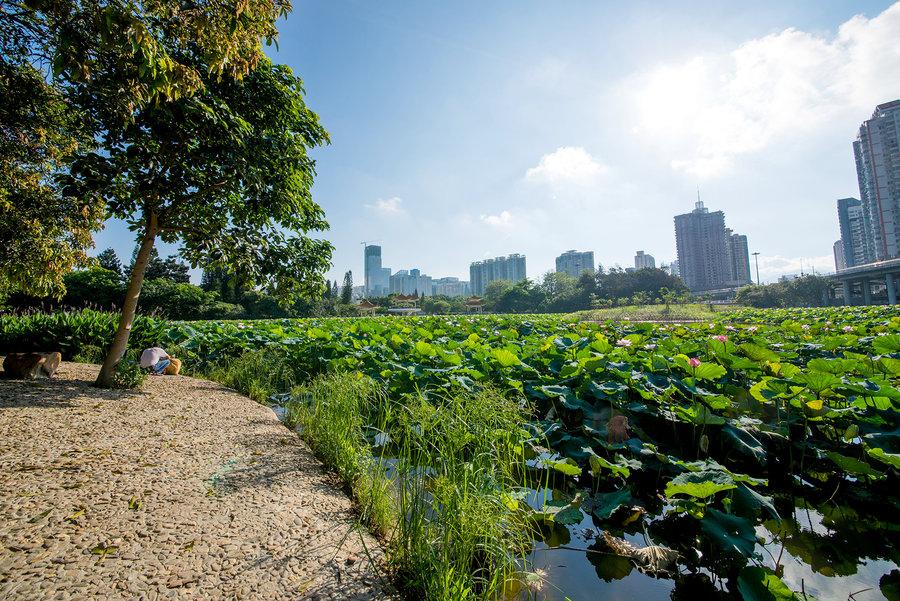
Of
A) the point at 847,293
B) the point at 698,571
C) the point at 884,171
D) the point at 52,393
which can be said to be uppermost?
the point at 884,171

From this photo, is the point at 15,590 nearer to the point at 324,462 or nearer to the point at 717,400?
the point at 324,462

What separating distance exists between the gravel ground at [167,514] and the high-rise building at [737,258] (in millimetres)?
91039

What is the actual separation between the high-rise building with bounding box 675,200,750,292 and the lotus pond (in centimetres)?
8227

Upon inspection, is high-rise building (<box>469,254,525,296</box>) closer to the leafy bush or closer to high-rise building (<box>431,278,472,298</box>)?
high-rise building (<box>431,278,472,298</box>)

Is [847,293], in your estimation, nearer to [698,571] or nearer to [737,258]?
[737,258]

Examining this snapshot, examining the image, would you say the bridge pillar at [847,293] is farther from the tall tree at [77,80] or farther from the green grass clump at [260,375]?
the tall tree at [77,80]

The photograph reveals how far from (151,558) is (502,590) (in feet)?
5.55

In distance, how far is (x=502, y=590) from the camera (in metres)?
1.83

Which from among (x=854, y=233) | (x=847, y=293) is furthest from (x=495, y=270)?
(x=847, y=293)

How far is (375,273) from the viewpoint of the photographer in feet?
627

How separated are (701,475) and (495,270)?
115595 mm

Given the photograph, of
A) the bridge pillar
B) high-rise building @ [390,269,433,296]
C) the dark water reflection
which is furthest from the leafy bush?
high-rise building @ [390,269,433,296]

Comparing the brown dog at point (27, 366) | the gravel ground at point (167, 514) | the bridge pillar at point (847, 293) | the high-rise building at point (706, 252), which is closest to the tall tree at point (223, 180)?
the brown dog at point (27, 366)

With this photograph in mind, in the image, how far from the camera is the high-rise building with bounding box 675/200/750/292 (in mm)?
74375
